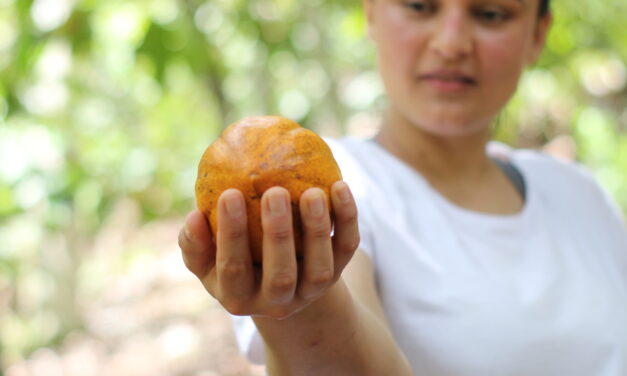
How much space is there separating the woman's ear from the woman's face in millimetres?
121

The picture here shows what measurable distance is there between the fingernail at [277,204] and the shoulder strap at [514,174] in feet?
3.91

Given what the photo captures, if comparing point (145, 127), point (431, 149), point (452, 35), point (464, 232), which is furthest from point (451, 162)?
point (145, 127)

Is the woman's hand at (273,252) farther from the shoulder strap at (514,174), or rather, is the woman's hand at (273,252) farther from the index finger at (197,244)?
the shoulder strap at (514,174)

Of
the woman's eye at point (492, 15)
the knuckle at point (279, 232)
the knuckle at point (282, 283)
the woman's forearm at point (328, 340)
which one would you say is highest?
the woman's eye at point (492, 15)

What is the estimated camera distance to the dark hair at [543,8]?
1.59 m

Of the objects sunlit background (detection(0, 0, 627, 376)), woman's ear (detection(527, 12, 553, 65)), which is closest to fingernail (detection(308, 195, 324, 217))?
woman's ear (detection(527, 12, 553, 65))

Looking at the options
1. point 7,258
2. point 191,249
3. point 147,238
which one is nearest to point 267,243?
point 191,249

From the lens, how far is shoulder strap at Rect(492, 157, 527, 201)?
5.74ft

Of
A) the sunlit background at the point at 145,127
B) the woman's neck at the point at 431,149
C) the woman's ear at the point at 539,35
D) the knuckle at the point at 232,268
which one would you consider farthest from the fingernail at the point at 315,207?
the sunlit background at the point at 145,127

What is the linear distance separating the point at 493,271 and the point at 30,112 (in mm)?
1911

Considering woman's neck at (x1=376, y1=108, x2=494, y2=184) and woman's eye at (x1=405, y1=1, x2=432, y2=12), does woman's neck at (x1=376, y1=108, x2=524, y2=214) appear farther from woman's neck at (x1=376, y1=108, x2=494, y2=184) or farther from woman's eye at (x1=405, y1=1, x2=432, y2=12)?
woman's eye at (x1=405, y1=1, x2=432, y2=12)

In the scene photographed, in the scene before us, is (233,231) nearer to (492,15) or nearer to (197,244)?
(197,244)

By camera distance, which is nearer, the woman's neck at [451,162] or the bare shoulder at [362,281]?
the bare shoulder at [362,281]

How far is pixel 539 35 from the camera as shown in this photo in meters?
1.66
